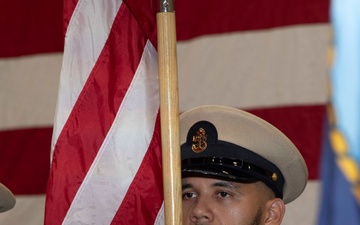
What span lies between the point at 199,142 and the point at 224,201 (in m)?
0.17

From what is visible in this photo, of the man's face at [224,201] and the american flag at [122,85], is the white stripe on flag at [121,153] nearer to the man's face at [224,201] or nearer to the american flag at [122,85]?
the american flag at [122,85]

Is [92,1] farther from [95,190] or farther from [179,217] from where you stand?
[179,217]

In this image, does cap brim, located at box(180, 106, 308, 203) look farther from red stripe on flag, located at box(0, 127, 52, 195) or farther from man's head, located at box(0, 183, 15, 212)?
red stripe on flag, located at box(0, 127, 52, 195)

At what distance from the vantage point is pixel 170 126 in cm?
201

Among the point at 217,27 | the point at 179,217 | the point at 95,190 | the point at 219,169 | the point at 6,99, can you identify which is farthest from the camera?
the point at 6,99

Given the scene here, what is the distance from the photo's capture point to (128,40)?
2.30 m

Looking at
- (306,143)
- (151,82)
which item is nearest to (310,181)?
(306,143)

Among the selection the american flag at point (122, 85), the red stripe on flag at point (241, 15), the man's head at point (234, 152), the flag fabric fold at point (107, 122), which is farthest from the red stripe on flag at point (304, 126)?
the flag fabric fold at point (107, 122)

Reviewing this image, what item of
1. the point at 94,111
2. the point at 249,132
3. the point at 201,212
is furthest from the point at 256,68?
the point at 94,111

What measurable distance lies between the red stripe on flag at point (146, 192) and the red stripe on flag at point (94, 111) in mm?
114

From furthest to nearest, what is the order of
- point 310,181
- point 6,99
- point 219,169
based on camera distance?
point 6,99, point 310,181, point 219,169

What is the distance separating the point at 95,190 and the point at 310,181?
1103 mm

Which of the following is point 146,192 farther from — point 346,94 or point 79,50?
point 346,94

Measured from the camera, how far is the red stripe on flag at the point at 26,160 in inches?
142
